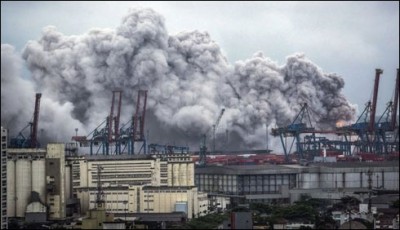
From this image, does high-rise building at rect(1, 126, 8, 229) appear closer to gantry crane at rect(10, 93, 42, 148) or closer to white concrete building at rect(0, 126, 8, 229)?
white concrete building at rect(0, 126, 8, 229)

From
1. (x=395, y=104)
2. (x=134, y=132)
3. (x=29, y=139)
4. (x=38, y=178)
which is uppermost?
(x=395, y=104)

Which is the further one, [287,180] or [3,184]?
[287,180]

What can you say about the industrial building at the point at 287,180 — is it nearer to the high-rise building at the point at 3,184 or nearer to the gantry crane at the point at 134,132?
the gantry crane at the point at 134,132

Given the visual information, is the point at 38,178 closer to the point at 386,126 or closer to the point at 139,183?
the point at 139,183

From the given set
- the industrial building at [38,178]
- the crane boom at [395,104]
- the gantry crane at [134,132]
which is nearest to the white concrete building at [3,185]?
the industrial building at [38,178]

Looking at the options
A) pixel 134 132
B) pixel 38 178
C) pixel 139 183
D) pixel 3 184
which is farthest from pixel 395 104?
pixel 3 184

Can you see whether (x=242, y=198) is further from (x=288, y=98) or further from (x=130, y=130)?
(x=288, y=98)

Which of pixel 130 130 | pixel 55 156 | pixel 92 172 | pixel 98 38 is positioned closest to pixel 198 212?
pixel 55 156

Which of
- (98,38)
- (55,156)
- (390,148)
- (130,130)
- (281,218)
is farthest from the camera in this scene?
(98,38)

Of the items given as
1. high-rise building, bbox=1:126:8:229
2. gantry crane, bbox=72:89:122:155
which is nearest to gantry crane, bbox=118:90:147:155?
gantry crane, bbox=72:89:122:155
